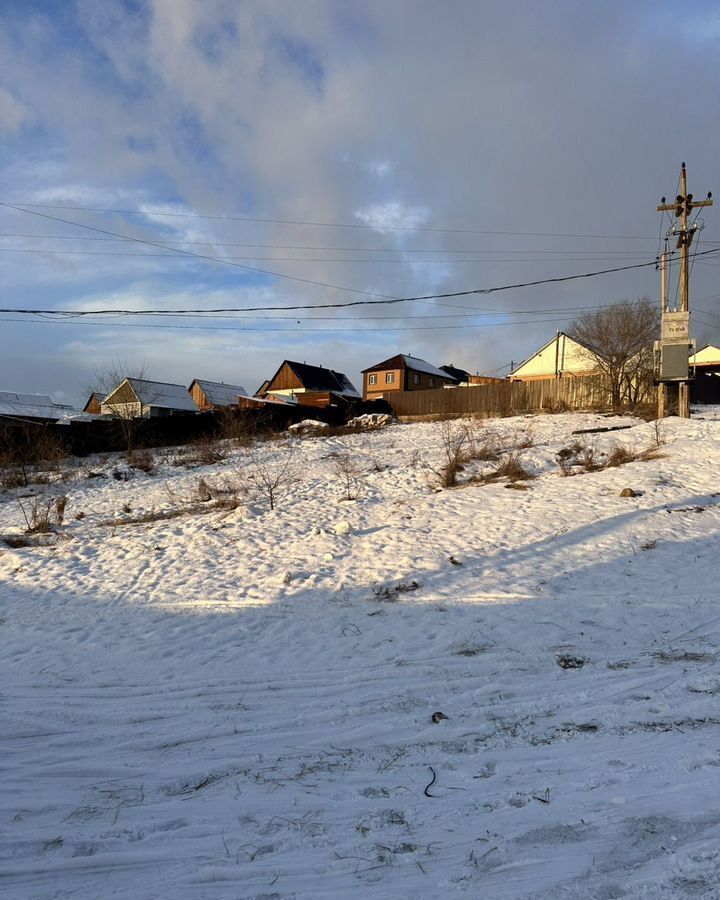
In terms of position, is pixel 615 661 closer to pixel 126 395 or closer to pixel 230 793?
pixel 230 793

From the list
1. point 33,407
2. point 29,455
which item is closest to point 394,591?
point 29,455

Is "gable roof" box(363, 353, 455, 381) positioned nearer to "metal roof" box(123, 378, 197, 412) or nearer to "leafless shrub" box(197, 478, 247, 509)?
"metal roof" box(123, 378, 197, 412)

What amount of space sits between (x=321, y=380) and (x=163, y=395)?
20474mm

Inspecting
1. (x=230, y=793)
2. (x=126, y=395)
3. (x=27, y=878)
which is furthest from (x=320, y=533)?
(x=126, y=395)

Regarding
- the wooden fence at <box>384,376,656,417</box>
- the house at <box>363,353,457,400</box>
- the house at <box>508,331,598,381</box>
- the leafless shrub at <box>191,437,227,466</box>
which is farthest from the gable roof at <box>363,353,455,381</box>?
the leafless shrub at <box>191,437,227,466</box>

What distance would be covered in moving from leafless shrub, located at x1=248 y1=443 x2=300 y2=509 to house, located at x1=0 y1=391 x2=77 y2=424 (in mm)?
30910

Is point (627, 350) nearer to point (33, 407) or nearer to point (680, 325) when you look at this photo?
point (680, 325)

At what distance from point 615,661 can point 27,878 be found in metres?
4.59

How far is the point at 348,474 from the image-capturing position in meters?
14.9

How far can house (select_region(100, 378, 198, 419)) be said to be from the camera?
44.3 meters

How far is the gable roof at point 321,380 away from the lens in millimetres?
62188

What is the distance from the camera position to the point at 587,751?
347 centimetres

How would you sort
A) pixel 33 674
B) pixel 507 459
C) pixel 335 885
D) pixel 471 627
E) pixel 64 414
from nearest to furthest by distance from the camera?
pixel 335 885 < pixel 33 674 < pixel 471 627 < pixel 507 459 < pixel 64 414

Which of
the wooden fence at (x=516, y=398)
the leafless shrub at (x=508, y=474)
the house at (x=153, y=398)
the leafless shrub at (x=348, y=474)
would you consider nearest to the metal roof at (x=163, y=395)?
the house at (x=153, y=398)
